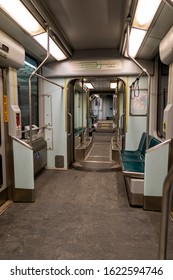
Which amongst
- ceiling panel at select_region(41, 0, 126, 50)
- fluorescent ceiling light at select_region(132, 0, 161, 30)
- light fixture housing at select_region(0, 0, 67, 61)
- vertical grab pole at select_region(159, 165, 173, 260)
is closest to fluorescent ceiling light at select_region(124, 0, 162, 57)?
fluorescent ceiling light at select_region(132, 0, 161, 30)

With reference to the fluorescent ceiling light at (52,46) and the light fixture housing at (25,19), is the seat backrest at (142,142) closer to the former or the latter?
the fluorescent ceiling light at (52,46)

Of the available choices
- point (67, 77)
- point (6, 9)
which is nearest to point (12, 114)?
point (6, 9)

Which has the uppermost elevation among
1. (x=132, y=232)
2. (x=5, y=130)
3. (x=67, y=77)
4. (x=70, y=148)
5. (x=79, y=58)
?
(x=79, y=58)

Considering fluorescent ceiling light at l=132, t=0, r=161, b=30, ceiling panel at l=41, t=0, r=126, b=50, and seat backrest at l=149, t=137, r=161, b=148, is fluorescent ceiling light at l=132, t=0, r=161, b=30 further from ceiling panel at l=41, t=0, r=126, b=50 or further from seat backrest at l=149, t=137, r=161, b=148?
seat backrest at l=149, t=137, r=161, b=148

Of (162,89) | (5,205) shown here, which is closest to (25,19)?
(5,205)

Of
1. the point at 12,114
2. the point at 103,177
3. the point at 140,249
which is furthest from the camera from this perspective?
the point at 103,177

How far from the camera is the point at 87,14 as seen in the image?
9.02 ft

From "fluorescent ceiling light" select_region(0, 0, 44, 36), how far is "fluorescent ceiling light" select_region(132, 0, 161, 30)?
121 cm

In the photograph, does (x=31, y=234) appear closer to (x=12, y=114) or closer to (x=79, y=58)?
(x=12, y=114)

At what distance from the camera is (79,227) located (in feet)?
7.95

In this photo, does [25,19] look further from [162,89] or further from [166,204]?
[162,89]

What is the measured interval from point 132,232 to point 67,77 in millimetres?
3360

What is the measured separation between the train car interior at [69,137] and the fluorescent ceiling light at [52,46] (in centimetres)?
2

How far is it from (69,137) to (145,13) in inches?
125
